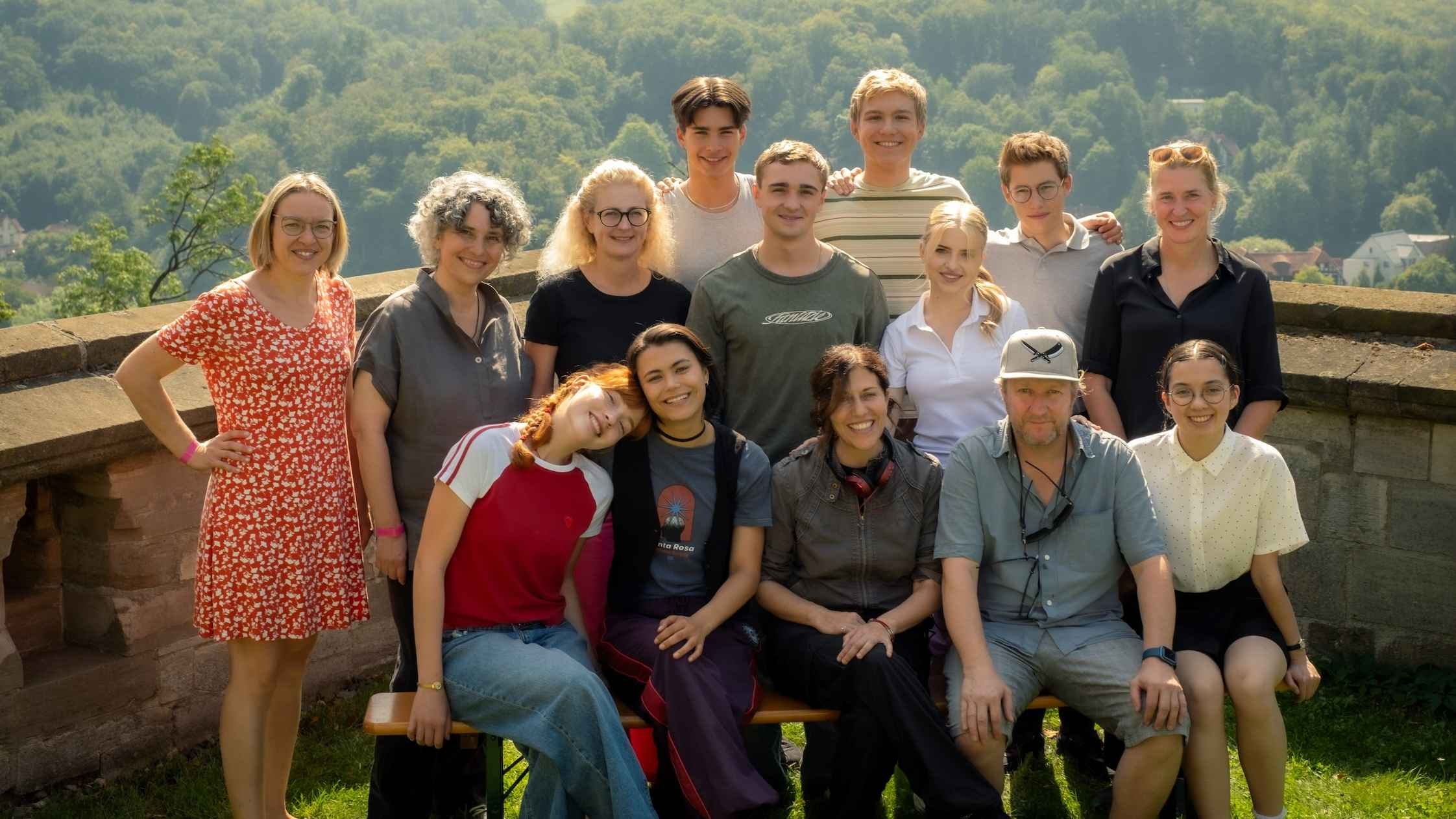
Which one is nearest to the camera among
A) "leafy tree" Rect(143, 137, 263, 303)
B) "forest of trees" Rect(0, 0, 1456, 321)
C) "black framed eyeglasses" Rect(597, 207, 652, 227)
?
"black framed eyeglasses" Rect(597, 207, 652, 227)

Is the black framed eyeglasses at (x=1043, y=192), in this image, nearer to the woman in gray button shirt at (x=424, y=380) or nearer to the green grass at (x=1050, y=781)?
the woman in gray button shirt at (x=424, y=380)

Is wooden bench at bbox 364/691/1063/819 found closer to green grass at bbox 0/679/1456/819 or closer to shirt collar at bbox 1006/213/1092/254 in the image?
green grass at bbox 0/679/1456/819

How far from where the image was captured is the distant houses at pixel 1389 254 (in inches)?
1185

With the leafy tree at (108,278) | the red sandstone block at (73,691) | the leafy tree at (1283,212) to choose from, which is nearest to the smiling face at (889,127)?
the red sandstone block at (73,691)

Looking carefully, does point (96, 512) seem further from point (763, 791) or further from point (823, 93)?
point (823, 93)

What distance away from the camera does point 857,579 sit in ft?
12.7

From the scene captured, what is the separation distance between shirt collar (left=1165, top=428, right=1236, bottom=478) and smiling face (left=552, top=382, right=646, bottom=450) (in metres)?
1.53

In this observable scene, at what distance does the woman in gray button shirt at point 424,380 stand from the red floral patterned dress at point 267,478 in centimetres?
12

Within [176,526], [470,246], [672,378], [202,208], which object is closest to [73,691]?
[176,526]

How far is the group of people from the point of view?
3582mm

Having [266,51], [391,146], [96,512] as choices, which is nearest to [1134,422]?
[96,512]

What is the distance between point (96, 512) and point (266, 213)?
1397 mm

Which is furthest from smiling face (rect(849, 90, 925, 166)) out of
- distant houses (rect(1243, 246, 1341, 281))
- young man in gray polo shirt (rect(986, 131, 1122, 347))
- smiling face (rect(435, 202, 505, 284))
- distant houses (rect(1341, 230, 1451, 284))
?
distant houses (rect(1341, 230, 1451, 284))

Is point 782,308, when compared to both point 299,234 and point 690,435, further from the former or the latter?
point 299,234
